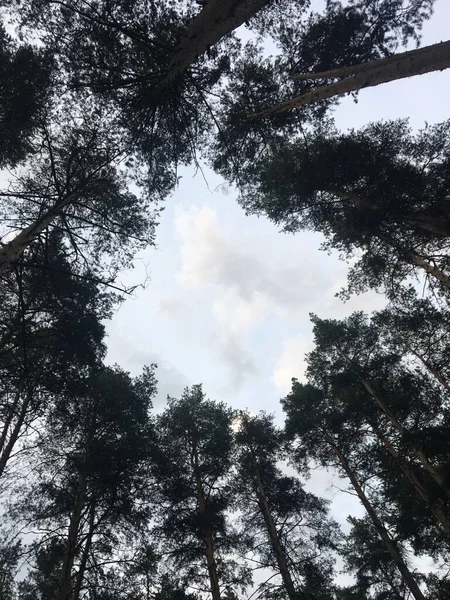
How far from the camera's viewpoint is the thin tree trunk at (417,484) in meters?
8.13

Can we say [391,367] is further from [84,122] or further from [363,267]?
[84,122]

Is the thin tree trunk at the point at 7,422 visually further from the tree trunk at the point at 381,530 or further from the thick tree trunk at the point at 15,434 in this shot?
the tree trunk at the point at 381,530

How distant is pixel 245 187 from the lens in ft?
38.8

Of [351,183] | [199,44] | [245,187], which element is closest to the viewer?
[199,44]

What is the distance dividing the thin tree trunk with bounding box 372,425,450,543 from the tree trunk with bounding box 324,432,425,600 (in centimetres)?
172

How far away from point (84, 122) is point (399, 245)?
870 centimetres

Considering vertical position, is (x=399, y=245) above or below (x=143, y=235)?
below

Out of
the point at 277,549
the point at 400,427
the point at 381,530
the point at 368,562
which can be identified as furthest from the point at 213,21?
the point at 368,562

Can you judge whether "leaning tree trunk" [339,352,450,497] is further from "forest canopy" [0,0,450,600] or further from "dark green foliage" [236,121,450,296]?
"dark green foliage" [236,121,450,296]

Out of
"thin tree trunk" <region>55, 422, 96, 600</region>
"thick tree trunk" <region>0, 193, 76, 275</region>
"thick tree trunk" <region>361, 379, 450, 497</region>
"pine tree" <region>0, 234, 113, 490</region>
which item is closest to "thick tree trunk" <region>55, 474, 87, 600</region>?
"thin tree trunk" <region>55, 422, 96, 600</region>

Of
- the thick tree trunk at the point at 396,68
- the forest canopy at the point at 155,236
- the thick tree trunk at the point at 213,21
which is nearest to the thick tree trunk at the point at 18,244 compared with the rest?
the forest canopy at the point at 155,236

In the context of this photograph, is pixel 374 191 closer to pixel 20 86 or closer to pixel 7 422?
pixel 20 86

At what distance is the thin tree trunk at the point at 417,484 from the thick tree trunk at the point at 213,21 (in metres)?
11.2

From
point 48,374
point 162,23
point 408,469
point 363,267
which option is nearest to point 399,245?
point 363,267
